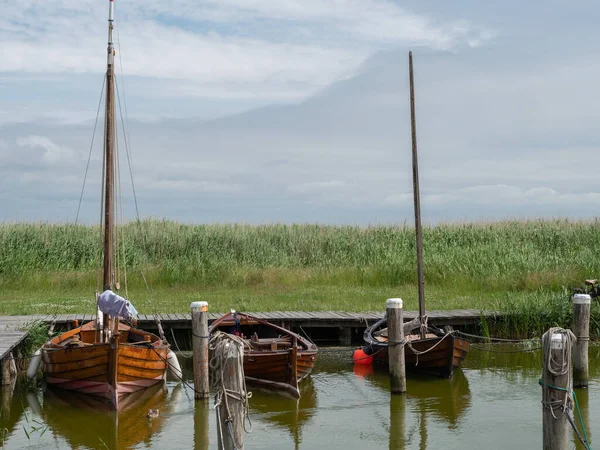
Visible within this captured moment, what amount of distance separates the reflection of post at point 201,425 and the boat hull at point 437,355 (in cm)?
427

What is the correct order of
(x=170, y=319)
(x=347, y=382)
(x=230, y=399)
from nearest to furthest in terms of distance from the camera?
(x=230, y=399) → (x=347, y=382) → (x=170, y=319)

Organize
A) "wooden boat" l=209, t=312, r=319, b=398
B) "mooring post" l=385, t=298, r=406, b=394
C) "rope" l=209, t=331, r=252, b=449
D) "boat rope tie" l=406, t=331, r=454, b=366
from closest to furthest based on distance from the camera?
"rope" l=209, t=331, r=252, b=449 < "mooring post" l=385, t=298, r=406, b=394 < "wooden boat" l=209, t=312, r=319, b=398 < "boat rope tie" l=406, t=331, r=454, b=366

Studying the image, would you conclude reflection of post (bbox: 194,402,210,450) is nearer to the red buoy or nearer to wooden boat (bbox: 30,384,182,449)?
wooden boat (bbox: 30,384,182,449)

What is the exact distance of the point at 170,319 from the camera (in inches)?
776

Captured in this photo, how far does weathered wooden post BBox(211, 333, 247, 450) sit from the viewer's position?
8758 millimetres

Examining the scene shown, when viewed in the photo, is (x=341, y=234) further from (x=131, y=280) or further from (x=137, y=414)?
(x=137, y=414)

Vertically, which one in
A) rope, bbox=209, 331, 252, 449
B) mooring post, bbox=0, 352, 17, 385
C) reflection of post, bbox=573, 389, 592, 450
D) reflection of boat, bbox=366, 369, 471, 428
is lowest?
reflection of post, bbox=573, 389, 592, 450

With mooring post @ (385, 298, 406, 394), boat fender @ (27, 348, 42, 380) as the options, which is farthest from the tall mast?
mooring post @ (385, 298, 406, 394)

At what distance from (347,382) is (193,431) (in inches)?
173

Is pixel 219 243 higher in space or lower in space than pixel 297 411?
higher

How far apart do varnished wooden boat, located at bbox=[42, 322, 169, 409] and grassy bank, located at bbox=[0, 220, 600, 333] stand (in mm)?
6884

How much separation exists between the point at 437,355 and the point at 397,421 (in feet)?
9.94

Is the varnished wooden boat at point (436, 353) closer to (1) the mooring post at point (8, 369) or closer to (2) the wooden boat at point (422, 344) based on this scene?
(2) the wooden boat at point (422, 344)

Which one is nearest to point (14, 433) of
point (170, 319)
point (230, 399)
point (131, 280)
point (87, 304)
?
point (230, 399)
